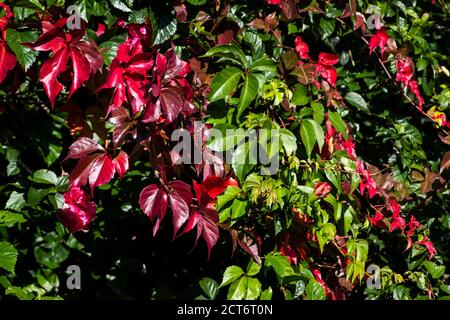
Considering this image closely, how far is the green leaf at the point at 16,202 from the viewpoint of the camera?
6.84 ft

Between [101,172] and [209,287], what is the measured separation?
28.2 inches

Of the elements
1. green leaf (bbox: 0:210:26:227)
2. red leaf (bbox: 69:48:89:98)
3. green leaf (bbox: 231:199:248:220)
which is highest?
red leaf (bbox: 69:48:89:98)

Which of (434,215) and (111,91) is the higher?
(111,91)

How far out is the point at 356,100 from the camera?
7.72 feet

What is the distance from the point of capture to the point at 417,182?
2426 mm

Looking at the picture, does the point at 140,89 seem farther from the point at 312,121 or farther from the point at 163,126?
the point at 312,121

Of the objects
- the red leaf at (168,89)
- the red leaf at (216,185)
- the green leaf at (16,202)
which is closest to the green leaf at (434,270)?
the red leaf at (216,185)

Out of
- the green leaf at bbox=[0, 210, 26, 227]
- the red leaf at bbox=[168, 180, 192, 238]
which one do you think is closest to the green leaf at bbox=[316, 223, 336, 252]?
the red leaf at bbox=[168, 180, 192, 238]

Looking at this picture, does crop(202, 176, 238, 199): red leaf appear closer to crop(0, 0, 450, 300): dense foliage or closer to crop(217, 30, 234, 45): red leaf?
crop(0, 0, 450, 300): dense foliage

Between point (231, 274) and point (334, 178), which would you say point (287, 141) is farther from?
point (231, 274)

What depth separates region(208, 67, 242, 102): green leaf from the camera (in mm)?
1739

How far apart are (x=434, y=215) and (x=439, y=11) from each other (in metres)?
1.00
